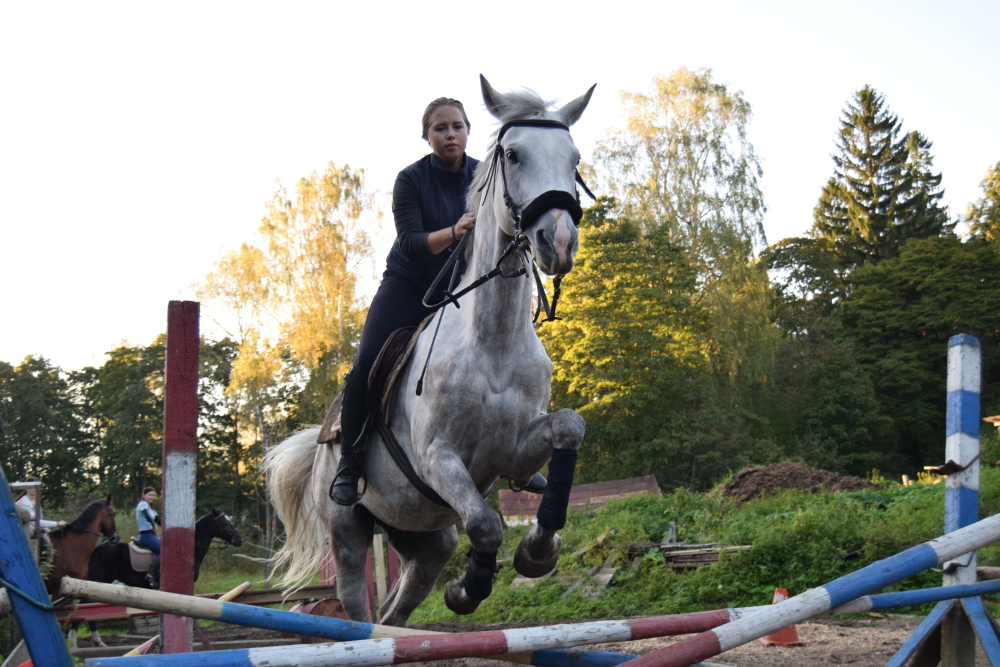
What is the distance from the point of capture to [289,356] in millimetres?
29156

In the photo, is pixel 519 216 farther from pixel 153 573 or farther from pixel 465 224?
pixel 153 573

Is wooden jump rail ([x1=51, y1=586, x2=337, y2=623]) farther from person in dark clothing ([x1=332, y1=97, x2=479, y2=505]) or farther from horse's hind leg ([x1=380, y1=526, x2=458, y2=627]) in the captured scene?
person in dark clothing ([x1=332, y1=97, x2=479, y2=505])

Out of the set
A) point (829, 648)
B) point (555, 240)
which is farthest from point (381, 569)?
point (555, 240)

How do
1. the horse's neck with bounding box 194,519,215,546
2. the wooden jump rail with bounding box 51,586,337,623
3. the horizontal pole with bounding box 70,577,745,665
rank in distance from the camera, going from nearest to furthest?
the horizontal pole with bounding box 70,577,745,665 < the wooden jump rail with bounding box 51,586,337,623 < the horse's neck with bounding box 194,519,215,546

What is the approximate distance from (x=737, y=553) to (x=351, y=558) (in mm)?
6965

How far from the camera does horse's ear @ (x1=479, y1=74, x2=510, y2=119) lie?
3674 mm

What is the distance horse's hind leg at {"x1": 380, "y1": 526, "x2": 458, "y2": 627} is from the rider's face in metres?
2.20

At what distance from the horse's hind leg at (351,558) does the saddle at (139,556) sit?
754 cm

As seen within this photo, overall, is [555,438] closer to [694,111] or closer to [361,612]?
[361,612]

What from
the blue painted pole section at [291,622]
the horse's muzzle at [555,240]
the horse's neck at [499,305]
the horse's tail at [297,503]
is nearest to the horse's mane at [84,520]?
the horse's tail at [297,503]

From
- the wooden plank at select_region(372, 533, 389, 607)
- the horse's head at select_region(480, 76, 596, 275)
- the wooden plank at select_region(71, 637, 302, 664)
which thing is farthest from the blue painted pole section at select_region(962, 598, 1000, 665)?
the wooden plank at select_region(372, 533, 389, 607)

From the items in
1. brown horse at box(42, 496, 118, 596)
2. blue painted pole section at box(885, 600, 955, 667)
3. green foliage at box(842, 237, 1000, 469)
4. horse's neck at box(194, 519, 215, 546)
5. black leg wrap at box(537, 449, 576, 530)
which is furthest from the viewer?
green foliage at box(842, 237, 1000, 469)

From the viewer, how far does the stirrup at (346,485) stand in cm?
426

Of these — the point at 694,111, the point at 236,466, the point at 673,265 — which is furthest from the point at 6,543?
the point at 236,466
